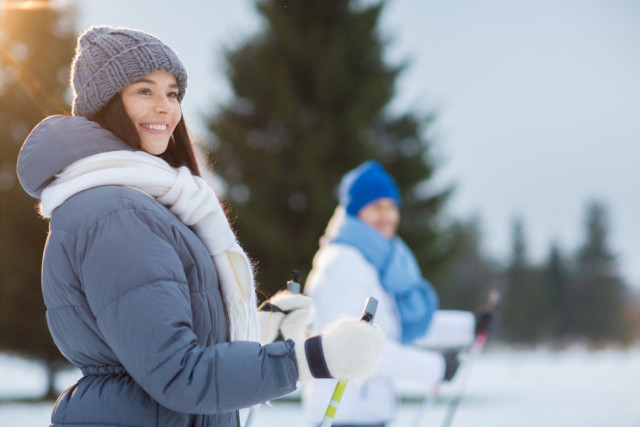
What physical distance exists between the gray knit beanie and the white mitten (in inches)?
30.2

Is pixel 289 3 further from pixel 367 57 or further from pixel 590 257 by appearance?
pixel 590 257

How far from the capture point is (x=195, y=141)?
1936mm

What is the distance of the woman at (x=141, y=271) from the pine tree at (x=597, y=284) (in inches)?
1857

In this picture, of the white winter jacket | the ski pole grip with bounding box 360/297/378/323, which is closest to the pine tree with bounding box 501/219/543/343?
the white winter jacket

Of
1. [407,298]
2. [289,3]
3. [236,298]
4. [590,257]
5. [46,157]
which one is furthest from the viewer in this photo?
[590,257]

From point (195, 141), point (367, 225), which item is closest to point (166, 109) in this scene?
point (195, 141)

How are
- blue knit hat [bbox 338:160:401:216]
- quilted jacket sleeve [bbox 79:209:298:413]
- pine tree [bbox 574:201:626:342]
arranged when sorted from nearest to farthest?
1. quilted jacket sleeve [bbox 79:209:298:413]
2. blue knit hat [bbox 338:160:401:216]
3. pine tree [bbox 574:201:626:342]

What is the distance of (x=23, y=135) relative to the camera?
1280 cm

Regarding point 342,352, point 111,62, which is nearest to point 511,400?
point 342,352

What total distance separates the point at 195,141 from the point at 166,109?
30 cm

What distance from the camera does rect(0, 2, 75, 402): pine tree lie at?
11938 millimetres

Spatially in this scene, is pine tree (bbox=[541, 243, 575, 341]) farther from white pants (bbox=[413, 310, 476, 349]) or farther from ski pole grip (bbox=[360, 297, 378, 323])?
ski pole grip (bbox=[360, 297, 378, 323])

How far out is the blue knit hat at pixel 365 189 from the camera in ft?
12.4

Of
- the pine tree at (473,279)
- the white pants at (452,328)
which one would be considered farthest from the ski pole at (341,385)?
the pine tree at (473,279)
